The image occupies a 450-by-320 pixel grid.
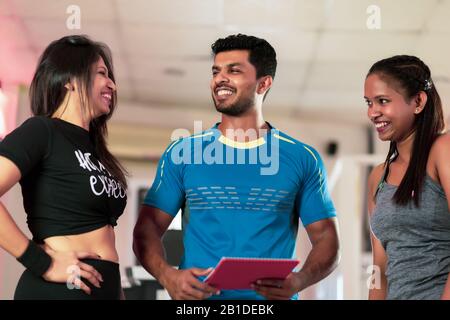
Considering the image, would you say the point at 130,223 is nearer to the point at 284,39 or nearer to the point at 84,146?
the point at 284,39

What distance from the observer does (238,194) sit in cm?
214

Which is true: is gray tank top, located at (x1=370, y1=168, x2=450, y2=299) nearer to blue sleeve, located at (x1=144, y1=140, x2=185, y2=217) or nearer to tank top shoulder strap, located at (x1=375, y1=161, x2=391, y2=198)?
tank top shoulder strap, located at (x1=375, y1=161, x2=391, y2=198)

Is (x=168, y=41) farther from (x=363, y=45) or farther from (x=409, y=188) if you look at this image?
(x=409, y=188)

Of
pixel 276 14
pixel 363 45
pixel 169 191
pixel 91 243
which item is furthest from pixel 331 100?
pixel 91 243

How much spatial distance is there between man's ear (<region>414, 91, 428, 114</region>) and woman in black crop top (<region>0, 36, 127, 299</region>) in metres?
0.87

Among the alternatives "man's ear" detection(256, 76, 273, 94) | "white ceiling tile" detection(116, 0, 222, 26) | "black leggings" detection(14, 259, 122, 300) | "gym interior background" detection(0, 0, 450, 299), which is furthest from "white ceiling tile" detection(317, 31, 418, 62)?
"black leggings" detection(14, 259, 122, 300)

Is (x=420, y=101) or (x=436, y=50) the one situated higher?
(x=436, y=50)

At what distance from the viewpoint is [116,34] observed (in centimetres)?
519

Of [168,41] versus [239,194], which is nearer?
[239,194]

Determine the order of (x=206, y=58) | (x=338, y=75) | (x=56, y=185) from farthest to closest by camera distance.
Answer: (x=338, y=75), (x=206, y=58), (x=56, y=185)

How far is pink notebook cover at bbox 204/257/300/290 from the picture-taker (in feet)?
5.36

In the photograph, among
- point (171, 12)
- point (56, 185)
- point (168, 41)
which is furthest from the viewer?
point (168, 41)

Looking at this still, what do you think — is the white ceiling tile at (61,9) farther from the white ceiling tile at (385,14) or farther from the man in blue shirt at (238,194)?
the man in blue shirt at (238,194)

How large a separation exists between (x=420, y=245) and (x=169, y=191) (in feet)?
2.65
